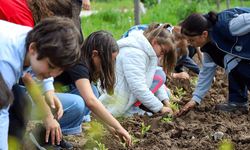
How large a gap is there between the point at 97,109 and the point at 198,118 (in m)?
1.28

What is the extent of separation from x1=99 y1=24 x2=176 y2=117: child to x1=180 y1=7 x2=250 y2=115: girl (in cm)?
33

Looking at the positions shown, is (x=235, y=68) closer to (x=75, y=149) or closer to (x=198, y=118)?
(x=198, y=118)

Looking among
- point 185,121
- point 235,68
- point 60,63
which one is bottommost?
point 185,121

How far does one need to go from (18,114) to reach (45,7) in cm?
103

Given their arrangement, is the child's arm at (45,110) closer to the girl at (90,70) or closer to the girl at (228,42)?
the girl at (90,70)

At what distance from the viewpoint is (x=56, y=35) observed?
4.65ft

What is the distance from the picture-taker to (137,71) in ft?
9.13

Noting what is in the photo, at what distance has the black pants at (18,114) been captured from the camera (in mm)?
1782

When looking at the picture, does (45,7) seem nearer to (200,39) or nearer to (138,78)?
(138,78)

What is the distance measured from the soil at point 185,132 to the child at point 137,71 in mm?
223

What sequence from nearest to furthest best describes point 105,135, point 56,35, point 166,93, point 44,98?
point 56,35, point 44,98, point 105,135, point 166,93

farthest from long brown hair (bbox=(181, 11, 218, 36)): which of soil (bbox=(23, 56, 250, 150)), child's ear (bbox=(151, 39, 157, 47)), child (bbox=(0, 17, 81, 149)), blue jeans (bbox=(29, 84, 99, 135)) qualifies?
child (bbox=(0, 17, 81, 149))

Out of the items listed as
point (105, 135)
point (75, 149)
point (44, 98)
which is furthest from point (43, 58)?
point (105, 135)

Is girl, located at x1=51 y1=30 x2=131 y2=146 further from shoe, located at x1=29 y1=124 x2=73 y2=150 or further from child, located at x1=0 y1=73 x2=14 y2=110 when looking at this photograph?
child, located at x1=0 y1=73 x2=14 y2=110
